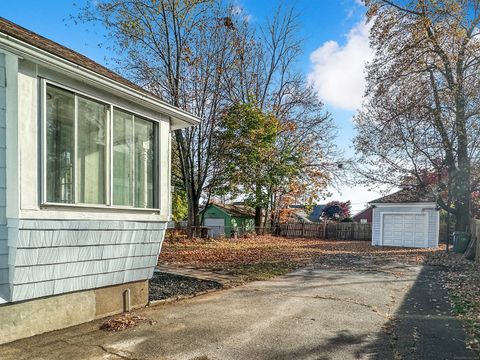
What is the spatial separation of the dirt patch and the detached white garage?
1565 centimetres

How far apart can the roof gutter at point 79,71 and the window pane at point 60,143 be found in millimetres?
316

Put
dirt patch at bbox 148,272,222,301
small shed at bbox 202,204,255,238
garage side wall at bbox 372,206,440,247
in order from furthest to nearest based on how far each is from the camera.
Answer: small shed at bbox 202,204,255,238, garage side wall at bbox 372,206,440,247, dirt patch at bbox 148,272,222,301

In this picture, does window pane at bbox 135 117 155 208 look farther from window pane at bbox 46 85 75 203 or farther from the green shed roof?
the green shed roof

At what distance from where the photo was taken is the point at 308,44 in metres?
26.8

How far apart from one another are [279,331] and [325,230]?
25.0 metres

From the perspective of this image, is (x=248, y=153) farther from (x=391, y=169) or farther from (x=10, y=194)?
(x=10, y=194)

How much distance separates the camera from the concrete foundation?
429cm

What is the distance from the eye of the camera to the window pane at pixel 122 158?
5.39 m

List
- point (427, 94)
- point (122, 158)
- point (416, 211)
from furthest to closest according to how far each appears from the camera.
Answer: point (416, 211), point (427, 94), point (122, 158)

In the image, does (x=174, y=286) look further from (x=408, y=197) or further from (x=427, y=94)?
(x=408, y=197)

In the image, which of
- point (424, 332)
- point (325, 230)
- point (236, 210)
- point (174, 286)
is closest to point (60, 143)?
point (174, 286)

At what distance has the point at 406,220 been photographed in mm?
21703

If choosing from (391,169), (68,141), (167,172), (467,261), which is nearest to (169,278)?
(167,172)

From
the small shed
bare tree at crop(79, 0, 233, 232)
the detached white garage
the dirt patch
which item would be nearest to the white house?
the dirt patch
